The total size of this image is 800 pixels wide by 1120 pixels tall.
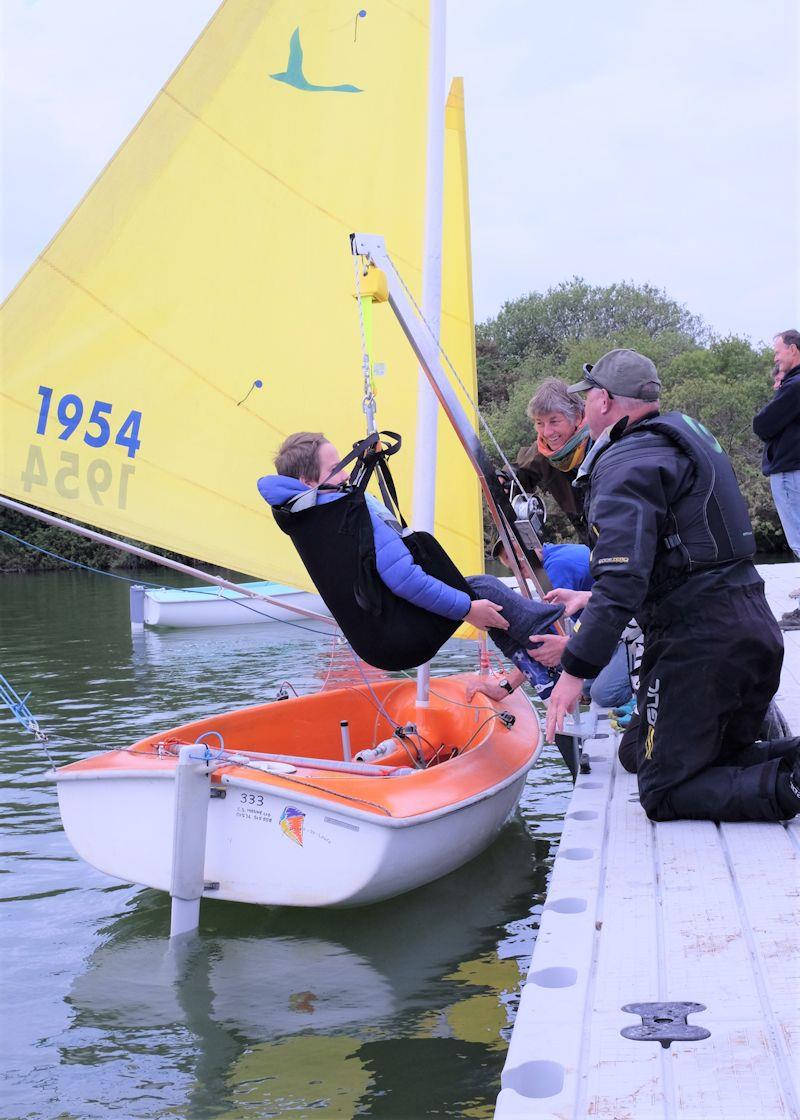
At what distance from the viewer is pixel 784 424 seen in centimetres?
626

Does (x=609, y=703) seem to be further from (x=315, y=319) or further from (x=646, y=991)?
A: (x=646, y=991)

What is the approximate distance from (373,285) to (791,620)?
3587mm

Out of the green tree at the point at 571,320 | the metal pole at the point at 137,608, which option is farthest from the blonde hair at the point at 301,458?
the green tree at the point at 571,320

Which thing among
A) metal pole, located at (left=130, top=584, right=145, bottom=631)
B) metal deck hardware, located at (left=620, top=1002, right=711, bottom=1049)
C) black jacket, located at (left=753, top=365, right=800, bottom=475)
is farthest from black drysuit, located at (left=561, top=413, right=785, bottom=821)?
metal pole, located at (left=130, top=584, right=145, bottom=631)

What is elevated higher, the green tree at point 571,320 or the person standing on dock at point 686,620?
the green tree at point 571,320

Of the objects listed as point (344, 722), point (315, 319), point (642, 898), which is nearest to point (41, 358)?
point (315, 319)

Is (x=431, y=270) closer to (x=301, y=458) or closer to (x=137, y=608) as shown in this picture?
(x=301, y=458)

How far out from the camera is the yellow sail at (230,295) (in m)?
5.17

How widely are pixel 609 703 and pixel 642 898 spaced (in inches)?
98.2

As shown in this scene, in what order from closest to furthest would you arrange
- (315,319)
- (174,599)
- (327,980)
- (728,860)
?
(728,860)
(327,980)
(315,319)
(174,599)

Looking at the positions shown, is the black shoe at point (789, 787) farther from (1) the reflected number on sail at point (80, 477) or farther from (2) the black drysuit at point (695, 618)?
(1) the reflected number on sail at point (80, 477)

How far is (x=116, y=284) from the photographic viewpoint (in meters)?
5.28

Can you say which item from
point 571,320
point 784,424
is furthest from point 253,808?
point 571,320

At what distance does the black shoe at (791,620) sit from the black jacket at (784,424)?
2.99ft
